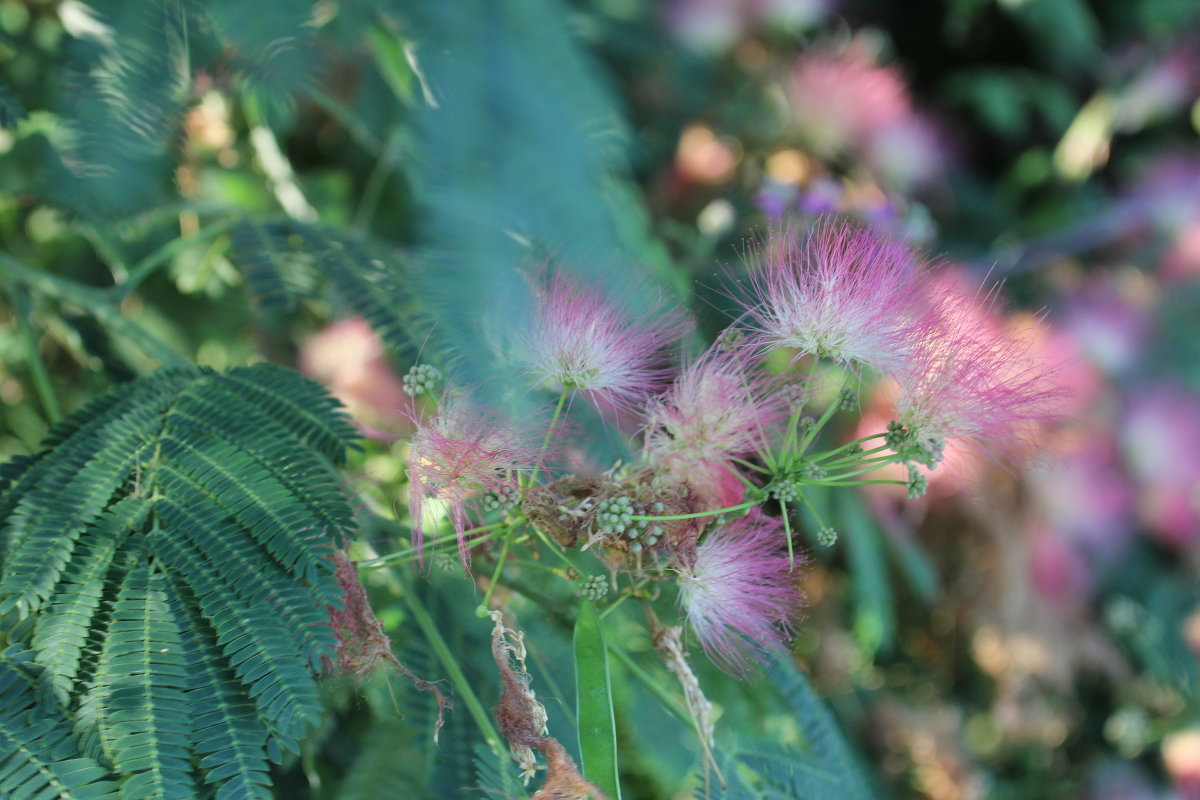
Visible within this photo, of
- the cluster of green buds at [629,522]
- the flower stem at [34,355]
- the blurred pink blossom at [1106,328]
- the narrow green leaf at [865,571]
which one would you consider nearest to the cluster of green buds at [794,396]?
the cluster of green buds at [629,522]

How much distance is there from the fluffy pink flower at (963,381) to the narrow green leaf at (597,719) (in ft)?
0.95

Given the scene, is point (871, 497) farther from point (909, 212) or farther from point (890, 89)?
point (890, 89)

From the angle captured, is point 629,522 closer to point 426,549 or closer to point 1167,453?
point 426,549

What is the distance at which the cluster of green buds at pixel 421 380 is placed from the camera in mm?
677

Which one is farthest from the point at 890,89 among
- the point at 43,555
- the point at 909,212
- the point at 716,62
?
the point at 43,555

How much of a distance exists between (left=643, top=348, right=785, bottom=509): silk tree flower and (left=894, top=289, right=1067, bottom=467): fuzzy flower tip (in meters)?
0.10

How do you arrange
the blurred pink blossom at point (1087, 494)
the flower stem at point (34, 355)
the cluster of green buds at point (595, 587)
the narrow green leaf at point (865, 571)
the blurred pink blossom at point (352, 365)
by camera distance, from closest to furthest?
the cluster of green buds at point (595, 587), the flower stem at point (34, 355), the blurred pink blossom at point (352, 365), the narrow green leaf at point (865, 571), the blurred pink blossom at point (1087, 494)

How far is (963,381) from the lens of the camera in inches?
26.5

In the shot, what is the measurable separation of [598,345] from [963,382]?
28cm

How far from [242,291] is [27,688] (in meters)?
0.82

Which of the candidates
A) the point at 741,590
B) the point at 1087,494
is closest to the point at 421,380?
the point at 741,590

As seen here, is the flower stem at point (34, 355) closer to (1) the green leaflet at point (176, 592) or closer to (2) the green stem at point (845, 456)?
(1) the green leaflet at point (176, 592)

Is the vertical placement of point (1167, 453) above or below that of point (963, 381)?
below

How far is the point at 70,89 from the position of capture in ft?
2.56
